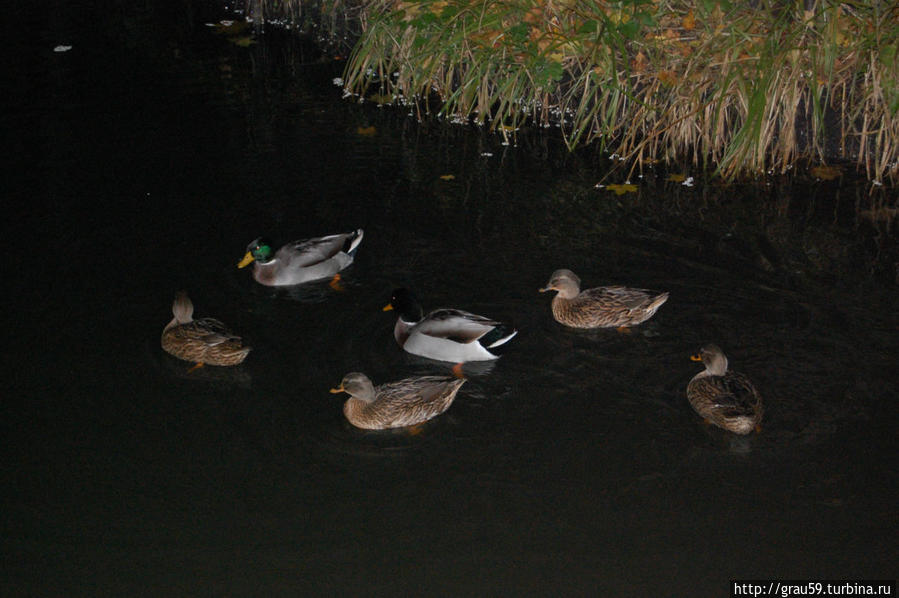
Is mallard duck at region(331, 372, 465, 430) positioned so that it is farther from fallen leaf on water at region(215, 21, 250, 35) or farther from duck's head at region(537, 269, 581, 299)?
fallen leaf on water at region(215, 21, 250, 35)

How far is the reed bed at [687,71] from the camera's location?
8141 mm

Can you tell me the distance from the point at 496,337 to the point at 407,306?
0.64 m

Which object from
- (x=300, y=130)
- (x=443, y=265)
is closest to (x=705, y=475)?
(x=443, y=265)

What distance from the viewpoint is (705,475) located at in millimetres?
4836

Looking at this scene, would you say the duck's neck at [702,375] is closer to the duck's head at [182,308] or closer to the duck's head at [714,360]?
the duck's head at [714,360]

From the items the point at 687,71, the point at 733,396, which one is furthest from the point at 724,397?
the point at 687,71

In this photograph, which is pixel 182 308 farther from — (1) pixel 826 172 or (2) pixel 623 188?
(1) pixel 826 172

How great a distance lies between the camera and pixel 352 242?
711cm

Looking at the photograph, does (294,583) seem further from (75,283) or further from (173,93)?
(173,93)

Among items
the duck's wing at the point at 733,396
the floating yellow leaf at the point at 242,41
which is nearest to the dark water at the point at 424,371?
the duck's wing at the point at 733,396

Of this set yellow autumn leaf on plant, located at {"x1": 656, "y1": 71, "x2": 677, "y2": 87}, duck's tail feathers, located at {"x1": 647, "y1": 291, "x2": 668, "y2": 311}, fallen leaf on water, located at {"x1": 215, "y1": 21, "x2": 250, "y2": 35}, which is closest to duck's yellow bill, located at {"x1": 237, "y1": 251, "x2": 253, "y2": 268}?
duck's tail feathers, located at {"x1": 647, "y1": 291, "x2": 668, "y2": 311}

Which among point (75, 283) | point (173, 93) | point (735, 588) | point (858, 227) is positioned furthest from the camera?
point (173, 93)

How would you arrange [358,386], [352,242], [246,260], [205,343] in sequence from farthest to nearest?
1. [352,242]
2. [246,260]
3. [205,343]
4. [358,386]

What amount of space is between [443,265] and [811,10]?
447 cm
